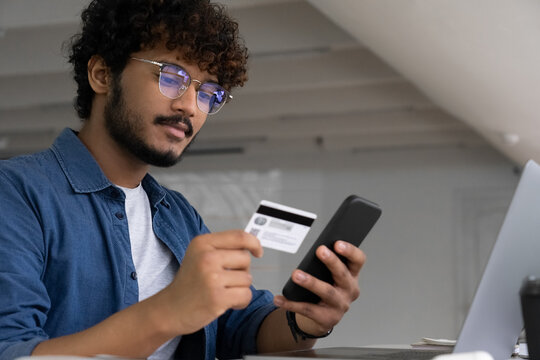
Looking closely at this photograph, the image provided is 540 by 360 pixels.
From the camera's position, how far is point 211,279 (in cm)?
95

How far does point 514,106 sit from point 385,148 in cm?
355

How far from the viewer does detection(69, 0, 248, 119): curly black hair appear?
159cm

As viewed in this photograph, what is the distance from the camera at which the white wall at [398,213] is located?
7.64 m

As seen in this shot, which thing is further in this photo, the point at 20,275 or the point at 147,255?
the point at 147,255

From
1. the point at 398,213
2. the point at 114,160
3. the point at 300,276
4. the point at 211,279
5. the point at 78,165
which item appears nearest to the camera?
the point at 211,279

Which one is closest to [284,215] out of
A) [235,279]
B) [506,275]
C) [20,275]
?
[235,279]

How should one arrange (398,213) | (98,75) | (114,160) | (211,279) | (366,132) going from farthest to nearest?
(398,213) → (366,132) → (98,75) → (114,160) → (211,279)

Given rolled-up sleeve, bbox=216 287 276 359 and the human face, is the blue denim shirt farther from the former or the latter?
the human face

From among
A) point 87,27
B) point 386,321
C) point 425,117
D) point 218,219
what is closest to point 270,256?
point 218,219

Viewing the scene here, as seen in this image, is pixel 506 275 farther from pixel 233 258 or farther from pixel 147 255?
pixel 147 255

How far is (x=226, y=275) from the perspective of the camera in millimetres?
967

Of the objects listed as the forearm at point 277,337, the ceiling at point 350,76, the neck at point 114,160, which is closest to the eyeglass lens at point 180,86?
the neck at point 114,160

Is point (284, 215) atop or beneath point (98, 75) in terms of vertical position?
beneath

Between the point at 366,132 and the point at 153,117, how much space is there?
5935 millimetres
